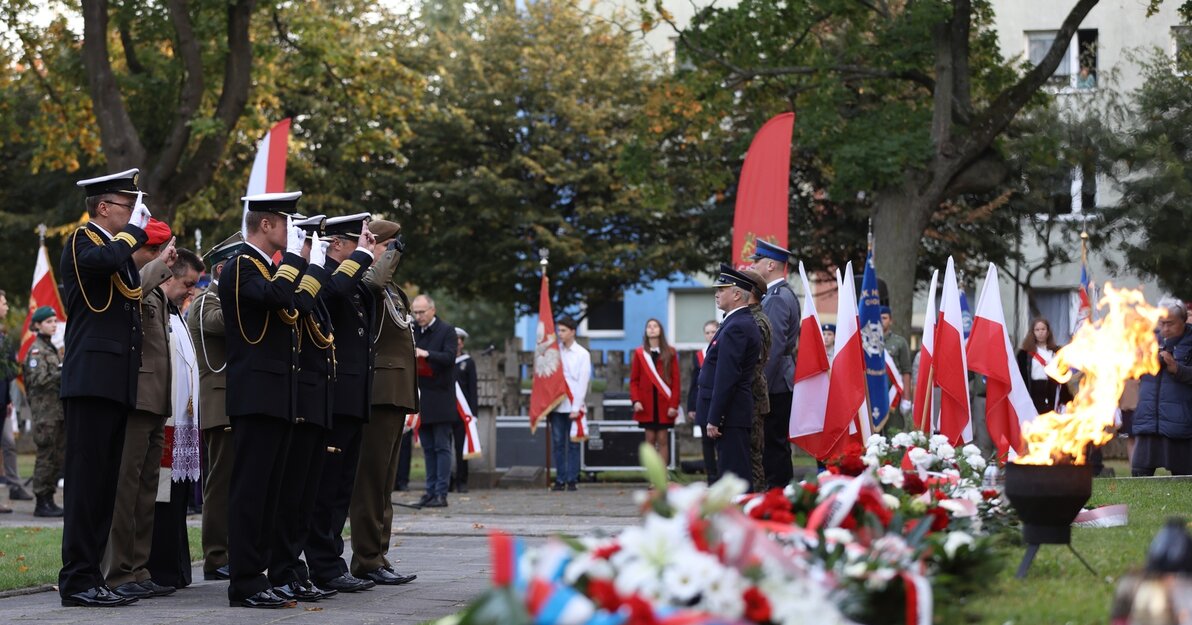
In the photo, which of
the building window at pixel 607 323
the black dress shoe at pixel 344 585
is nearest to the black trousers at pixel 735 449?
the black dress shoe at pixel 344 585

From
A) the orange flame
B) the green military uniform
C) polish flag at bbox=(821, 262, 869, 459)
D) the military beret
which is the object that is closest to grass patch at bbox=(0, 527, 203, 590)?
the military beret

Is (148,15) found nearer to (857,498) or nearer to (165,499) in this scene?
(165,499)

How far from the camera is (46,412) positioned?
16453 mm

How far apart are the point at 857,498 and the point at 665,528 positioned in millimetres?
1877

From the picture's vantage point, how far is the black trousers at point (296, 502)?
8883mm

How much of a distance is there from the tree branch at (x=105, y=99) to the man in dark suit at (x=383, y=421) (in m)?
12.1

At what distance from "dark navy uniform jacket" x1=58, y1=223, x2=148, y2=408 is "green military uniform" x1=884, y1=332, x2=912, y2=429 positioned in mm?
10550

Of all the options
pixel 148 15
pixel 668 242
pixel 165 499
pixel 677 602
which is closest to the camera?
pixel 677 602

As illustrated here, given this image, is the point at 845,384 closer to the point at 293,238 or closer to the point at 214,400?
the point at 214,400

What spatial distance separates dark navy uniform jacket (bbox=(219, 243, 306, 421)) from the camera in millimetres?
8352

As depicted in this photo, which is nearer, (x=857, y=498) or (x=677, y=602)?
(x=677, y=602)

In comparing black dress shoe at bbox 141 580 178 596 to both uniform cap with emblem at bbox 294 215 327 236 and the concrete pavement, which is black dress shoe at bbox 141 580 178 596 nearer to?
the concrete pavement

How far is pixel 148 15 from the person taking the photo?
23281mm

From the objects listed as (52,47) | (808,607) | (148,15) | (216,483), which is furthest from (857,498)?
(52,47)
